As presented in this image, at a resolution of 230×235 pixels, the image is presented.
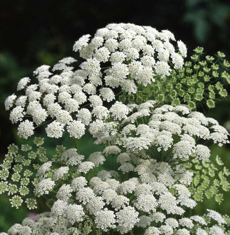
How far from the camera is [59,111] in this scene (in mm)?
2412

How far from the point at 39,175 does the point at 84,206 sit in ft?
0.94

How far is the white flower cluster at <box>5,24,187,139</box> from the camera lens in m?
2.41

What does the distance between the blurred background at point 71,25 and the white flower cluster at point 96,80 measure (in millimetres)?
2620

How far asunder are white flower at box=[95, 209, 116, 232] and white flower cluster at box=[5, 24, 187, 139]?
42 cm

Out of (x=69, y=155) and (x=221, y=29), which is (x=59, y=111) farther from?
(x=221, y=29)

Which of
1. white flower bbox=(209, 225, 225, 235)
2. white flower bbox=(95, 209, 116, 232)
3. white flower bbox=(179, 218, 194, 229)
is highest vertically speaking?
white flower bbox=(209, 225, 225, 235)

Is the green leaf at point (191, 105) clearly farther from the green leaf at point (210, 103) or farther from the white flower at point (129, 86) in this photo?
the white flower at point (129, 86)

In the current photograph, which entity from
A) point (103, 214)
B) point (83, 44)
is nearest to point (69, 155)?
point (103, 214)

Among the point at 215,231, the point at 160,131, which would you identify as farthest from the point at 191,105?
the point at 215,231

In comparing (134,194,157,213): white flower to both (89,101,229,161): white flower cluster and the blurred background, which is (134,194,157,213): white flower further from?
the blurred background

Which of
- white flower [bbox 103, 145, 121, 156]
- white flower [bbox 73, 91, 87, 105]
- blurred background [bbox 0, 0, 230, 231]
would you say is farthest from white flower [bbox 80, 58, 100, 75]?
blurred background [bbox 0, 0, 230, 231]

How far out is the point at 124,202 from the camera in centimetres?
217

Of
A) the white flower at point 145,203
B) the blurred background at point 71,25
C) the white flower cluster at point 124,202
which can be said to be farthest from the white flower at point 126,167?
the blurred background at point 71,25

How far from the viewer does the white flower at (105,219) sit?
A: 2092 mm
